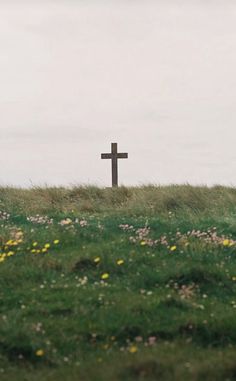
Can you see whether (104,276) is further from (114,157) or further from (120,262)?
(114,157)

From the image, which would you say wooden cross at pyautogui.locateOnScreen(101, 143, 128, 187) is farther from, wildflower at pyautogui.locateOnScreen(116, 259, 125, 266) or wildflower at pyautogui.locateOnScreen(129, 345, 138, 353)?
wildflower at pyautogui.locateOnScreen(129, 345, 138, 353)

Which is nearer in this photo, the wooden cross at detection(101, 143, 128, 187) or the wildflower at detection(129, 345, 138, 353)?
the wildflower at detection(129, 345, 138, 353)

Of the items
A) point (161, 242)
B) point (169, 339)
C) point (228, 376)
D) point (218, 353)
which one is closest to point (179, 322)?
point (169, 339)

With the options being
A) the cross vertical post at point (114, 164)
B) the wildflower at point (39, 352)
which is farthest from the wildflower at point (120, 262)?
the cross vertical post at point (114, 164)

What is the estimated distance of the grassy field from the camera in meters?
9.53

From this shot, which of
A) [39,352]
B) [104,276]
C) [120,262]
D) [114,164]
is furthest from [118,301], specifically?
[114,164]

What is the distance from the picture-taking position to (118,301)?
11.9 metres

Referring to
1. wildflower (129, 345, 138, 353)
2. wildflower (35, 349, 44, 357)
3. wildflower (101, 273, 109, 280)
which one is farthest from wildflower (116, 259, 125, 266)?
wildflower (35, 349, 44, 357)

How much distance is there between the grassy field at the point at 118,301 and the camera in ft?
31.3

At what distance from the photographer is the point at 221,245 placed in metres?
16.3

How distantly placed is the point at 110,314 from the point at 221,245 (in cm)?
550

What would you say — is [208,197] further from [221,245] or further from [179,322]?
[179,322]

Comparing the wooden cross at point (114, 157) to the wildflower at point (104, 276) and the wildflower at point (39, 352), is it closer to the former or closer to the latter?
the wildflower at point (104, 276)

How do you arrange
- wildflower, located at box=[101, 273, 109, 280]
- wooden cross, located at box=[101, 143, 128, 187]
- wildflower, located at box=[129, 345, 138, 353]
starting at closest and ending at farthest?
wildflower, located at box=[129, 345, 138, 353] → wildflower, located at box=[101, 273, 109, 280] → wooden cross, located at box=[101, 143, 128, 187]
